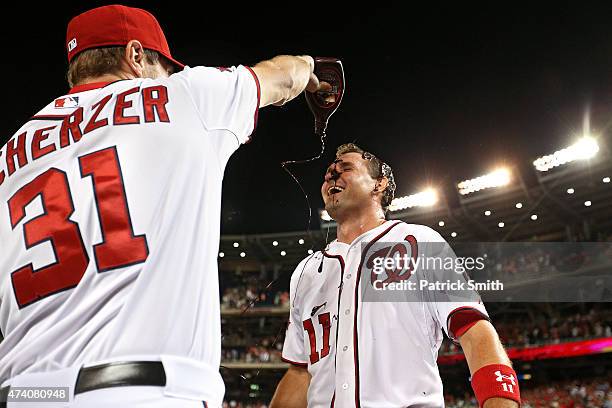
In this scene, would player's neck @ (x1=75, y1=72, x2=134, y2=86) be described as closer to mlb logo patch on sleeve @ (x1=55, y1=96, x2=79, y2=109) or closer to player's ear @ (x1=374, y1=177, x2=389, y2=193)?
mlb logo patch on sleeve @ (x1=55, y1=96, x2=79, y2=109)

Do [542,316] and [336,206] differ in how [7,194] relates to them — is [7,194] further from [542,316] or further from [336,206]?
[542,316]

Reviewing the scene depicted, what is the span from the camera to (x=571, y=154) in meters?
19.8

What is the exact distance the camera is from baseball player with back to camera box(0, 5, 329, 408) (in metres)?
1.39

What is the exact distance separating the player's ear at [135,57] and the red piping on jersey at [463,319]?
5.33 feet

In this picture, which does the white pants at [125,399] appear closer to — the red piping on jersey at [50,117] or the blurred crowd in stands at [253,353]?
the red piping on jersey at [50,117]

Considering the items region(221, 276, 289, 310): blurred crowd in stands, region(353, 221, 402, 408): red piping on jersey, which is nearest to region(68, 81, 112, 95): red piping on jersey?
region(353, 221, 402, 408): red piping on jersey

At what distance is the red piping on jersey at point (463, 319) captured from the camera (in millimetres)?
2715

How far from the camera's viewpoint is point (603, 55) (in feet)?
54.1

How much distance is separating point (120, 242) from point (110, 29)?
72cm

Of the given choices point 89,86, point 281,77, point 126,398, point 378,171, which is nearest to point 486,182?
point 378,171

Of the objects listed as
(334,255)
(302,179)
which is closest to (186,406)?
(334,255)

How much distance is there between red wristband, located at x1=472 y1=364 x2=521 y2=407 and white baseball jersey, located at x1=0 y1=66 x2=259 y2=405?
1320mm

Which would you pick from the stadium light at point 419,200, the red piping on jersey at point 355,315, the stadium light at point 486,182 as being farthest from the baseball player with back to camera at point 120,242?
the stadium light at point 486,182

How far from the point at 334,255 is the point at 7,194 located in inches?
76.3
